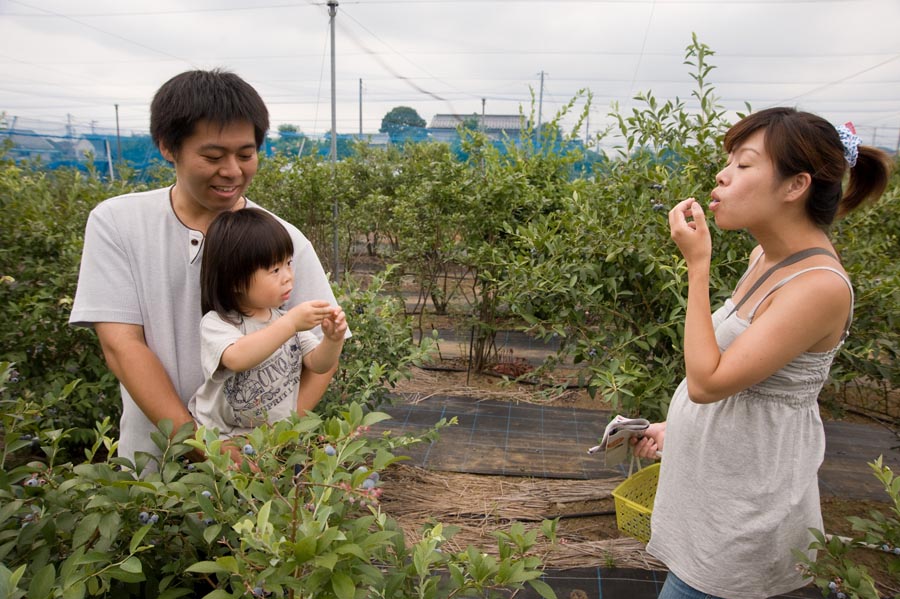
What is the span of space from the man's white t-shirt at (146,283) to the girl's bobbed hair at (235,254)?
5 cm

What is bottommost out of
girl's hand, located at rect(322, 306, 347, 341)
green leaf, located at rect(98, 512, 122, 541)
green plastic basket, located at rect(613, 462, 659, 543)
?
green plastic basket, located at rect(613, 462, 659, 543)

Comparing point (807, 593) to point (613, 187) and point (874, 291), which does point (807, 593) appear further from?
point (613, 187)

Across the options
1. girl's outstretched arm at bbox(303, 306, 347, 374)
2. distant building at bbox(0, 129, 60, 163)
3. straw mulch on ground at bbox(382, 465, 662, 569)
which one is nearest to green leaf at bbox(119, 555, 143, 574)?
girl's outstretched arm at bbox(303, 306, 347, 374)

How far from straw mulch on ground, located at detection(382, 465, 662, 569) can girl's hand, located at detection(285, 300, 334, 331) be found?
156 cm

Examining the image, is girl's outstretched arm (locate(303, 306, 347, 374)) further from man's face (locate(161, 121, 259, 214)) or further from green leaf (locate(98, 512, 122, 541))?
green leaf (locate(98, 512, 122, 541))

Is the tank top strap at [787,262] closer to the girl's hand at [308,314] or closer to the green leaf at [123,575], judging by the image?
the girl's hand at [308,314]

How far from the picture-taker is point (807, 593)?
230 cm

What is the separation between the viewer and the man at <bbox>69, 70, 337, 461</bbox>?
1200 mm

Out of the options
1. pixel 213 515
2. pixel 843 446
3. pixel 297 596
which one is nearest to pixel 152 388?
pixel 213 515

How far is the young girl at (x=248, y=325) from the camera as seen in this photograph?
120cm

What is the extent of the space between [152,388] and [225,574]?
1.55 ft

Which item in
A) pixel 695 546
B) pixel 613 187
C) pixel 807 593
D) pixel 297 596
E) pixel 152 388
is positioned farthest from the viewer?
pixel 613 187

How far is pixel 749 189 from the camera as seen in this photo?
1214mm

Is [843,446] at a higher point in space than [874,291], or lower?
lower
